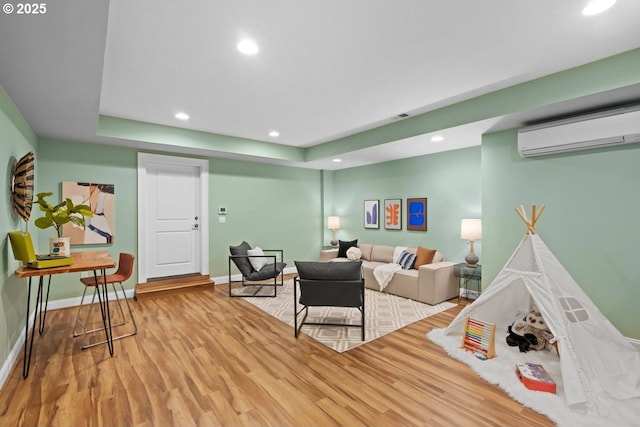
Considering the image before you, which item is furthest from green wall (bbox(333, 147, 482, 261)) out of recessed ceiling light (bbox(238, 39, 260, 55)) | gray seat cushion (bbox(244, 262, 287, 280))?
recessed ceiling light (bbox(238, 39, 260, 55))

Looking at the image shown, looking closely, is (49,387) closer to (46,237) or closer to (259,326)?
(259,326)

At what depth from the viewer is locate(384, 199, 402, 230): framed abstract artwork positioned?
231 inches

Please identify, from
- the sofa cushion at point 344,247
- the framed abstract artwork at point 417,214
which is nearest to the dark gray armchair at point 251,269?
the sofa cushion at point 344,247

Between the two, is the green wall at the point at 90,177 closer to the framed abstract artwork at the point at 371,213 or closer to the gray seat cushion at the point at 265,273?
the gray seat cushion at the point at 265,273

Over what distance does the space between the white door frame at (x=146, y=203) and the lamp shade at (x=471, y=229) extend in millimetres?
4379

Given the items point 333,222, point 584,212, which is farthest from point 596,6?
point 333,222

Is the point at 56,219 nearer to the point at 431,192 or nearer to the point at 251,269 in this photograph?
the point at 251,269

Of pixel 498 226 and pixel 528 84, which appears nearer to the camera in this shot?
pixel 528 84

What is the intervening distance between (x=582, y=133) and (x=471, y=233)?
187 centimetres

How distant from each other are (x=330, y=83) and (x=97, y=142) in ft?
12.1

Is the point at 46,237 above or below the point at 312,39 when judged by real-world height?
below

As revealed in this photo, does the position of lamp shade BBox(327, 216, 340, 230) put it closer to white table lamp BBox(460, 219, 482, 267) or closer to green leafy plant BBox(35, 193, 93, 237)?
white table lamp BBox(460, 219, 482, 267)

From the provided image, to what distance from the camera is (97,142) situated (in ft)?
14.6

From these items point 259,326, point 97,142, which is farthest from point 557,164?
point 97,142
